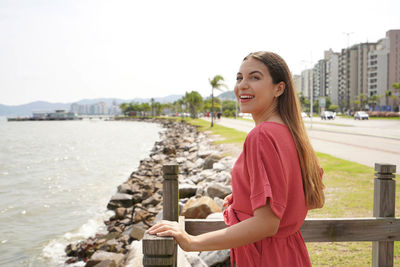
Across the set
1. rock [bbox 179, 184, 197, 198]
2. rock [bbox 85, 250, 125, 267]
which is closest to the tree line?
rock [bbox 179, 184, 197, 198]

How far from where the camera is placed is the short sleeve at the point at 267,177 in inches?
56.1

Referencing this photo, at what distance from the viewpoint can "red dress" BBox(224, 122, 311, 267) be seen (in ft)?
4.73

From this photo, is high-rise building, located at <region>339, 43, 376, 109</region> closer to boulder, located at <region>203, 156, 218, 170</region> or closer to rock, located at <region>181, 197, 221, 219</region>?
boulder, located at <region>203, 156, 218, 170</region>

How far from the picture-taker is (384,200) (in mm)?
2676

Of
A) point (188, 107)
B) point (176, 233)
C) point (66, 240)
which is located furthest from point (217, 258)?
point (188, 107)

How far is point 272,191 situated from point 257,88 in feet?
1.85

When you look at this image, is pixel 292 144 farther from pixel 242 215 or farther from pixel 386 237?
pixel 386 237

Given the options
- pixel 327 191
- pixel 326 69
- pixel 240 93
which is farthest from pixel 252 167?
pixel 326 69

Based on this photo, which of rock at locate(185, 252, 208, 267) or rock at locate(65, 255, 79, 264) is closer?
rock at locate(185, 252, 208, 267)

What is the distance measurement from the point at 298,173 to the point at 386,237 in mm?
1643

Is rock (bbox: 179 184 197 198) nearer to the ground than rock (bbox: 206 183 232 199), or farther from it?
nearer to the ground

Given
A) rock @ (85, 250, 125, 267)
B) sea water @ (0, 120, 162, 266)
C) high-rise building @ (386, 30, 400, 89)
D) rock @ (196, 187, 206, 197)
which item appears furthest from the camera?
high-rise building @ (386, 30, 400, 89)

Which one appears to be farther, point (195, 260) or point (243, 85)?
point (195, 260)

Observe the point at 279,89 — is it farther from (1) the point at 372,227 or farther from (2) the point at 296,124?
(1) the point at 372,227
